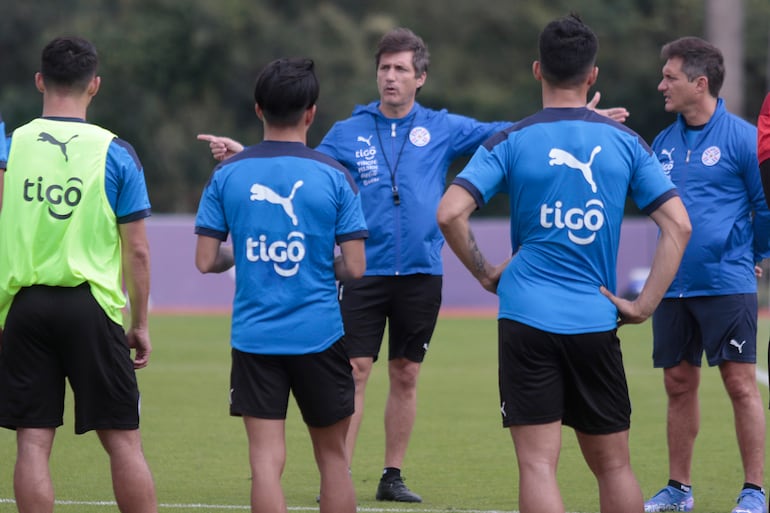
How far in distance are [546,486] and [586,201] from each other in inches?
42.7

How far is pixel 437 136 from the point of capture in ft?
24.3

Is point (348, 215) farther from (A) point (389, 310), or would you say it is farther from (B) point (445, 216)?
(A) point (389, 310)

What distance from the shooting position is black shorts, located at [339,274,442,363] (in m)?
7.28

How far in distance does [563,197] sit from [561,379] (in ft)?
2.33

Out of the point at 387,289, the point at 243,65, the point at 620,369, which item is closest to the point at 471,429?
the point at 387,289

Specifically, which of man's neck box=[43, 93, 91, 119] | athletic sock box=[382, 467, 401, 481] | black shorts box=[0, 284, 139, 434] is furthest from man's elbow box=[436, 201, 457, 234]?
athletic sock box=[382, 467, 401, 481]

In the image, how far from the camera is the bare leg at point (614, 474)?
16.8ft

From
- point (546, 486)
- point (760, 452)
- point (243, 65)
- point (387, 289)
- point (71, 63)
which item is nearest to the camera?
point (546, 486)

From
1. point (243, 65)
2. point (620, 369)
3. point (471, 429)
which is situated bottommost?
point (471, 429)

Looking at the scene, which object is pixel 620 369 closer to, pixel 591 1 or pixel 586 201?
pixel 586 201

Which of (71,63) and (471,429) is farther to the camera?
(471,429)

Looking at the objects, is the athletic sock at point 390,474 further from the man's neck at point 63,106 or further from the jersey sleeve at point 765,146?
the jersey sleeve at point 765,146

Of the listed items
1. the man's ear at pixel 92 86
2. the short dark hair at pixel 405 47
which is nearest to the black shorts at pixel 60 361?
the man's ear at pixel 92 86

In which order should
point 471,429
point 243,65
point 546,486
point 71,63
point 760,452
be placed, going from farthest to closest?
1. point 243,65
2. point 471,429
3. point 760,452
4. point 71,63
5. point 546,486
